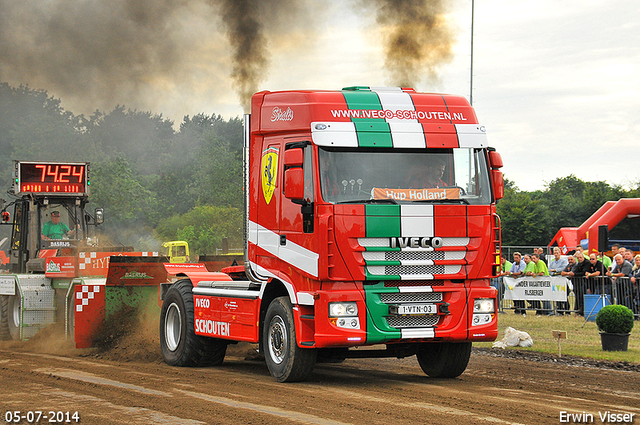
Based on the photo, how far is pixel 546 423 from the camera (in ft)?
22.7

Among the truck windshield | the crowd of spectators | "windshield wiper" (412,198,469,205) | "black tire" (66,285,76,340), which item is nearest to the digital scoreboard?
"black tire" (66,285,76,340)

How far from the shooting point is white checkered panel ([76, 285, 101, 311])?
43.9 ft

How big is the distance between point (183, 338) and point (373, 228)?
4.20 meters

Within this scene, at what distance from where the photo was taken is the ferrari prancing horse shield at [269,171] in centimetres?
989

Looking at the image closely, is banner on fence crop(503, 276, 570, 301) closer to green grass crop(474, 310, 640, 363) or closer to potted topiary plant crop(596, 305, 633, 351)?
green grass crop(474, 310, 640, 363)

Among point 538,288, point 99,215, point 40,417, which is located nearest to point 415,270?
point 40,417

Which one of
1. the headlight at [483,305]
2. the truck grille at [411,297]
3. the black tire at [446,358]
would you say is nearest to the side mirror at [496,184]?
the headlight at [483,305]

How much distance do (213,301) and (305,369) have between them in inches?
90.7

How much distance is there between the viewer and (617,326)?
13188 mm

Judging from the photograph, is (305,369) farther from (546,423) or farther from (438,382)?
(546,423)

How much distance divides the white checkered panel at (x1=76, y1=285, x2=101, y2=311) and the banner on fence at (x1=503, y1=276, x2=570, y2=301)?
38.7 feet

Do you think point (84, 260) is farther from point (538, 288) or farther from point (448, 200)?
point (538, 288)

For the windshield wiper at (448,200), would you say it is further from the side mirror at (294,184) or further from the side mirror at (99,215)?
the side mirror at (99,215)

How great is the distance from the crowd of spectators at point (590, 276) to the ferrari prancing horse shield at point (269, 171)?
33.9ft
